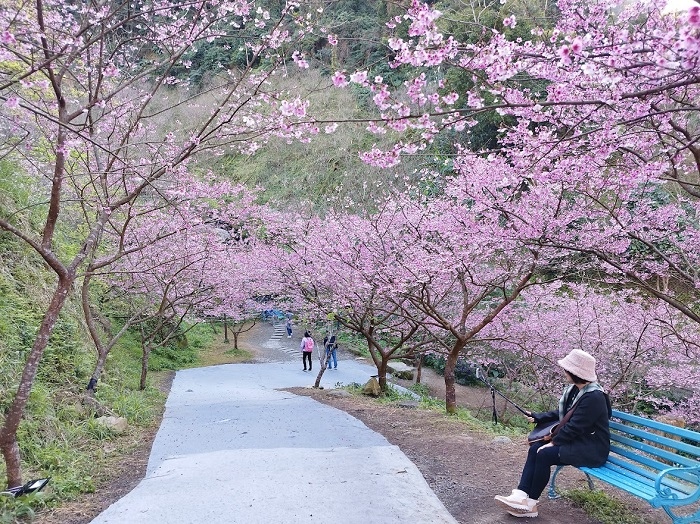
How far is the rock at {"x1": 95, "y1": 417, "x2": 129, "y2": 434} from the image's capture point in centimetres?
598

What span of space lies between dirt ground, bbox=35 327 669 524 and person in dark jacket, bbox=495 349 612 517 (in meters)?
0.14

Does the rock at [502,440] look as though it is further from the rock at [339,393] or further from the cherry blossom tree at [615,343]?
the rock at [339,393]

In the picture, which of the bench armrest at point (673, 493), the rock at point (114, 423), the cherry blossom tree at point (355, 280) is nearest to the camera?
the bench armrest at point (673, 493)

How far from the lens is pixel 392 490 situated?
3.63 m

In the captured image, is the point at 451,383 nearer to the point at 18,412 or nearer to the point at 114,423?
the point at 114,423

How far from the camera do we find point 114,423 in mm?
6109

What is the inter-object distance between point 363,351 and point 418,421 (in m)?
12.4

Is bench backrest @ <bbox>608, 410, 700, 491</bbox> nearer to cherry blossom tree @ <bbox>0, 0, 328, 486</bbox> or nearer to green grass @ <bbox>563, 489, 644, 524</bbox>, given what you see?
green grass @ <bbox>563, 489, 644, 524</bbox>

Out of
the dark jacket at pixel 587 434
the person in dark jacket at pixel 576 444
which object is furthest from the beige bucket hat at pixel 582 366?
the dark jacket at pixel 587 434

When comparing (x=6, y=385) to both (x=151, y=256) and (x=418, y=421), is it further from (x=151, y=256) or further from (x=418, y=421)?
(x=151, y=256)

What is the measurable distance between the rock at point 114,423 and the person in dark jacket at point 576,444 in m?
4.78

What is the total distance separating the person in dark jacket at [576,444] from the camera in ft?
10.5

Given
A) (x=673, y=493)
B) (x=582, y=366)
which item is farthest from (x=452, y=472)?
(x=673, y=493)

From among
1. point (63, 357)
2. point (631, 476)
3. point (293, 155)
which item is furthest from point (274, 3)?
point (293, 155)
